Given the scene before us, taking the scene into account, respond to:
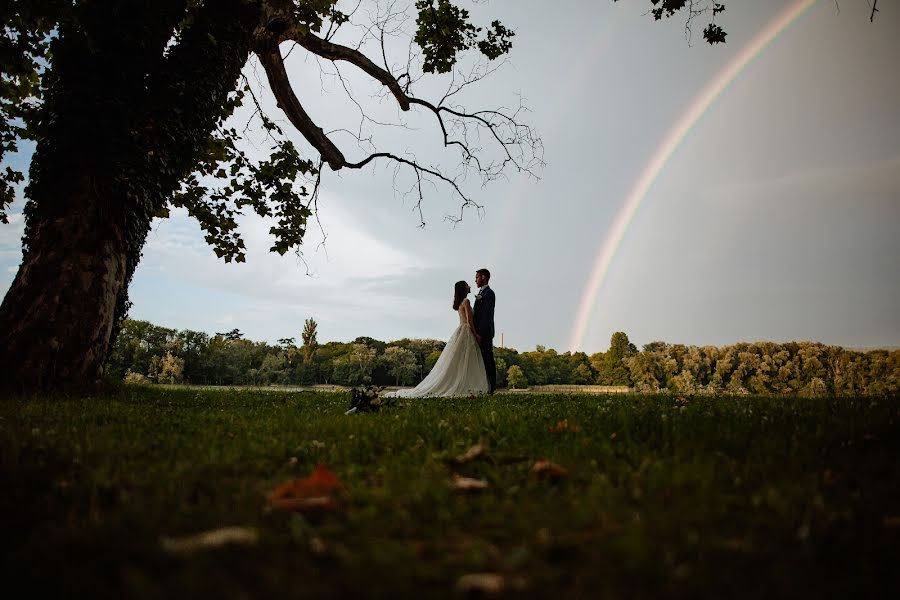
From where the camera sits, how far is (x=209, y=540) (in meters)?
1.76

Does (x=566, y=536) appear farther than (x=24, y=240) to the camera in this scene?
No

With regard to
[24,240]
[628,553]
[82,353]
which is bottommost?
[628,553]

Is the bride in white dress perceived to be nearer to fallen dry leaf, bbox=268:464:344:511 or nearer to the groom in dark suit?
the groom in dark suit

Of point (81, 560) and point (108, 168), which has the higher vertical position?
point (108, 168)

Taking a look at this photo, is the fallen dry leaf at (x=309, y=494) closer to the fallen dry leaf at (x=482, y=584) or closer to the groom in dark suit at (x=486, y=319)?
the fallen dry leaf at (x=482, y=584)

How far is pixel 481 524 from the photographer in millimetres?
2281

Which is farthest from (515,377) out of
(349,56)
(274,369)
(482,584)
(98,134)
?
(482,584)

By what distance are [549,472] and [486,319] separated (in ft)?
39.8

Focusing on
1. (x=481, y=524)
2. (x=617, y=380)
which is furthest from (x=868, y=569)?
(x=617, y=380)

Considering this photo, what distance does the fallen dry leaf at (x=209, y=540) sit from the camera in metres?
1.69

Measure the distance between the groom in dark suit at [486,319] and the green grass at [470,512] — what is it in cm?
1037

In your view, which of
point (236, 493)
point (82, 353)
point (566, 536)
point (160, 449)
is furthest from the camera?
point (82, 353)

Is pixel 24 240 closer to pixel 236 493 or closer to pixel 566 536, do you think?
pixel 236 493

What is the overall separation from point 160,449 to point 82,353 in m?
6.22
